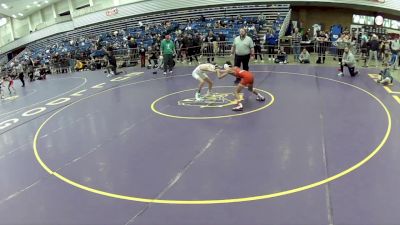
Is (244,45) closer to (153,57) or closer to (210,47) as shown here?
(210,47)

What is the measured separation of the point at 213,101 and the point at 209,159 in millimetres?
4461

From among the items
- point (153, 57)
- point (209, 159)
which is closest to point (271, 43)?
point (153, 57)

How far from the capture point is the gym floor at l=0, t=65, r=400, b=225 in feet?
17.9

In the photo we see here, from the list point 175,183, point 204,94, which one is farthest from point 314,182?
point 204,94

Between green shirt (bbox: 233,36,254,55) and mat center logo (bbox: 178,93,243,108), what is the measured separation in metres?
2.48

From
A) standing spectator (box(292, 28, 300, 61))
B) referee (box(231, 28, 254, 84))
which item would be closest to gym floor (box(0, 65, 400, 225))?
referee (box(231, 28, 254, 84))

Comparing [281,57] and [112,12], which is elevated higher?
[112,12]

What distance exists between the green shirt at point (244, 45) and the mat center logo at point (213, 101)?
2.48 metres

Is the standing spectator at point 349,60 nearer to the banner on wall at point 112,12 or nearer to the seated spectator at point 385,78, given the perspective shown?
the seated spectator at point 385,78

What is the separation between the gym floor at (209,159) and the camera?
5457 mm

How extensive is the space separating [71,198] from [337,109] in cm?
718

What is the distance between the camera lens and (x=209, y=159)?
23.7ft

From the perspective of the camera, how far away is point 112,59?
1931cm

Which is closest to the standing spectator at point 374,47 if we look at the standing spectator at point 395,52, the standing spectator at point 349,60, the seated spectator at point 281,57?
the standing spectator at point 395,52
